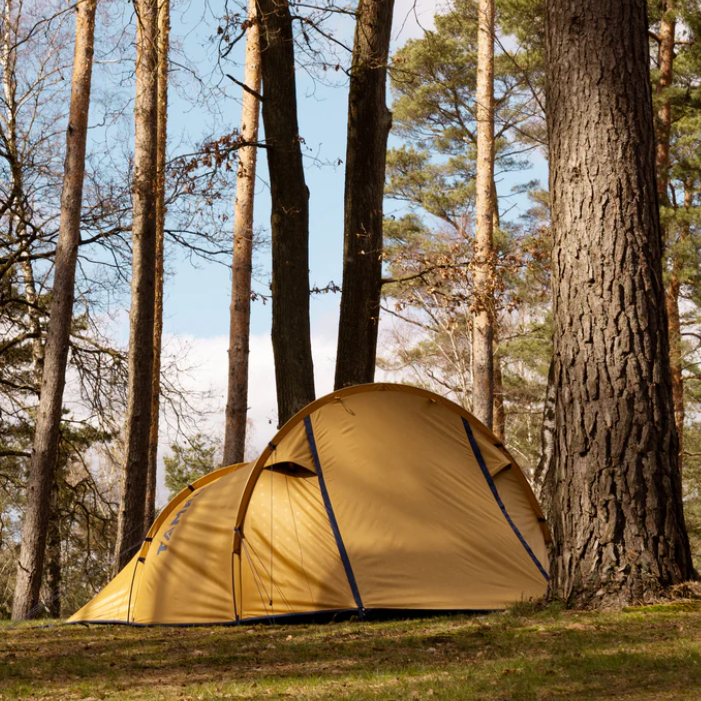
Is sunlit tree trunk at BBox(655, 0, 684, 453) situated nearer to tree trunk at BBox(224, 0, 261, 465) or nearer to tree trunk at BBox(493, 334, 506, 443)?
tree trunk at BBox(493, 334, 506, 443)

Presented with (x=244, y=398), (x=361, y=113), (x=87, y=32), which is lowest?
(x=244, y=398)

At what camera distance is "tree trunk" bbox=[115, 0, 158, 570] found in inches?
353

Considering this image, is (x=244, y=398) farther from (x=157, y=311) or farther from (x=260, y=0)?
(x=260, y=0)

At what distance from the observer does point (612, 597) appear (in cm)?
425

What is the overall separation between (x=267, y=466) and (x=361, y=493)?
714mm

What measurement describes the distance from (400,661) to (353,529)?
1811 millimetres

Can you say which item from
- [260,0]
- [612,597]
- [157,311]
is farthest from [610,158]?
[157,311]

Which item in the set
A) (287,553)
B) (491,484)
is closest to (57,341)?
(287,553)

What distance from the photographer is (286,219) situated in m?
7.92

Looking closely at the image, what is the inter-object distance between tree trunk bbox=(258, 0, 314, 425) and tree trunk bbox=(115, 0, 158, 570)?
1573 millimetres

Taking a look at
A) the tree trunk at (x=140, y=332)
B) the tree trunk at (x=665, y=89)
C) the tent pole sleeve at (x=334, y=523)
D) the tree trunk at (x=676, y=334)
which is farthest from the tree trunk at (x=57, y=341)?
the tree trunk at (x=676, y=334)

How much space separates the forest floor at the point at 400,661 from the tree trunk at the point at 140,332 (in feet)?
13.2

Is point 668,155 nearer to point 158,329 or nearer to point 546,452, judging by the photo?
point 546,452

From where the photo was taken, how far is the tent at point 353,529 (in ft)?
17.6
